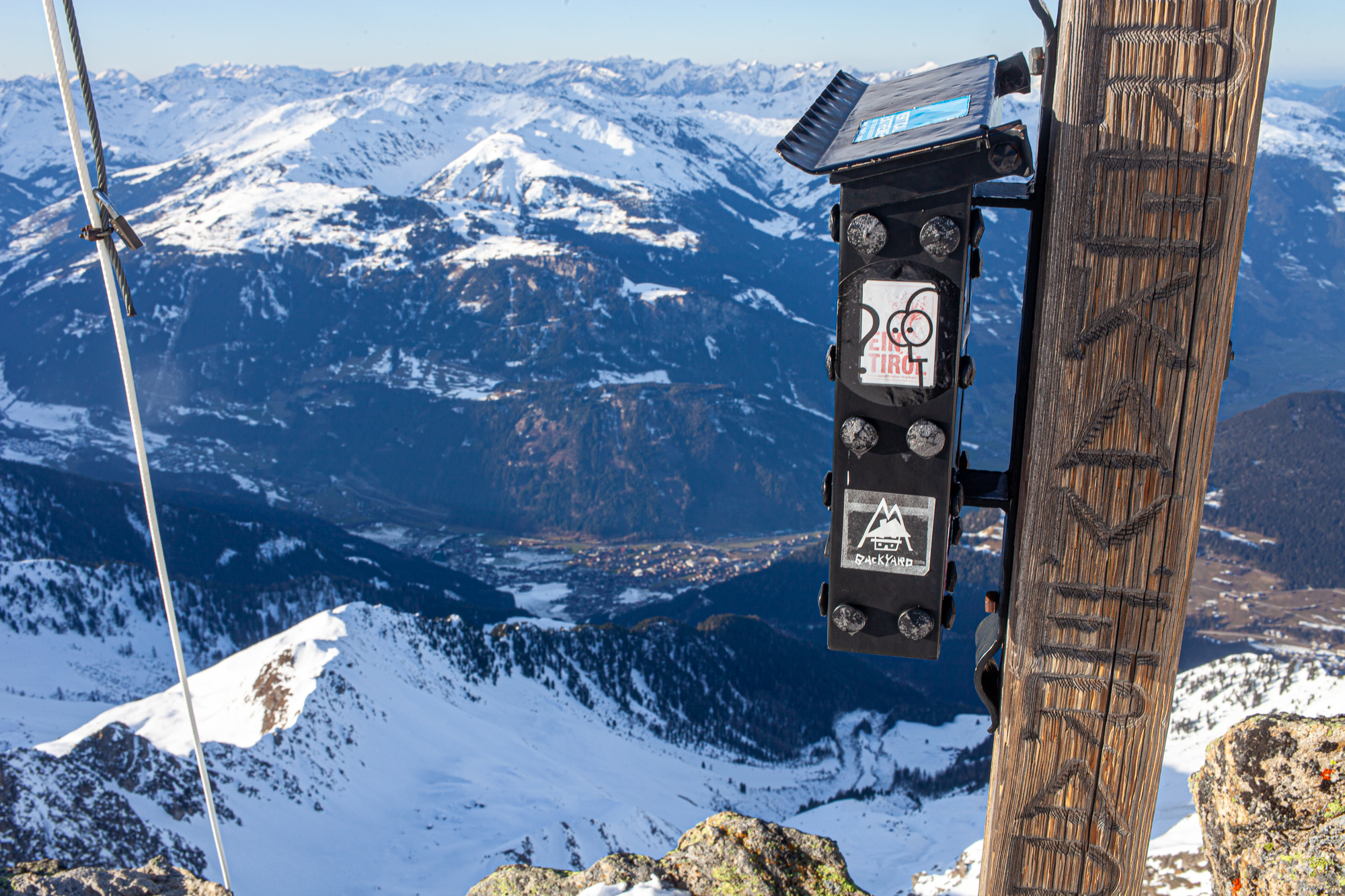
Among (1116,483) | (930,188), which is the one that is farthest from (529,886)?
(930,188)

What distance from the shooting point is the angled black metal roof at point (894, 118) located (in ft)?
10.5

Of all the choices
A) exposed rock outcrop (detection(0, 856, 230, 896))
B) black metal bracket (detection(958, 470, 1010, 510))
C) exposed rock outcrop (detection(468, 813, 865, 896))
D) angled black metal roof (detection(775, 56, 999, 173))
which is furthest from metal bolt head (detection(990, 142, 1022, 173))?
exposed rock outcrop (detection(0, 856, 230, 896))

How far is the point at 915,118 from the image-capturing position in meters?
3.43

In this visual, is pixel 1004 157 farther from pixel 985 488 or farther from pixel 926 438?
pixel 985 488

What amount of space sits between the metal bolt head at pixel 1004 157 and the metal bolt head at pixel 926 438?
1009mm

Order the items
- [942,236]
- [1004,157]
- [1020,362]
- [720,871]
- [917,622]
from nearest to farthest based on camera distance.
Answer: [1004,157]
[942,236]
[1020,362]
[917,622]
[720,871]

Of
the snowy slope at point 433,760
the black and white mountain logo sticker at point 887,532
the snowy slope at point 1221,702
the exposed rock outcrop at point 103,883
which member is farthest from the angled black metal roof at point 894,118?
the snowy slope at point 1221,702

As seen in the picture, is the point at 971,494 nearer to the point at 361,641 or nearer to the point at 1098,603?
the point at 1098,603

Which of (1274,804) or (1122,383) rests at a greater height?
(1122,383)

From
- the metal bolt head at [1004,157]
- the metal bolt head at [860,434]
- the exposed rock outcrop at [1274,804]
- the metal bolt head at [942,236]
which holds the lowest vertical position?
the exposed rock outcrop at [1274,804]

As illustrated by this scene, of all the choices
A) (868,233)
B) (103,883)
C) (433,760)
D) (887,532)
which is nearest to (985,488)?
(887,532)

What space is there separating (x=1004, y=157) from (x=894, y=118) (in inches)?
22.9

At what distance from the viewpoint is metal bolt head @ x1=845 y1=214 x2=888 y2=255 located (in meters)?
3.32

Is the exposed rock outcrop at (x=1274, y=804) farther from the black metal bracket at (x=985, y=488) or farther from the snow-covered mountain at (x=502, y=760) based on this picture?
the snow-covered mountain at (x=502, y=760)
